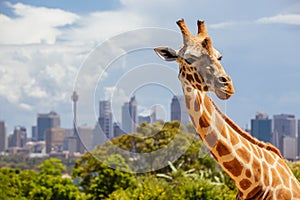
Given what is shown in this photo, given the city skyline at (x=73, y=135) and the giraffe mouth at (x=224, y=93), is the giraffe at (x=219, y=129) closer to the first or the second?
the giraffe mouth at (x=224, y=93)

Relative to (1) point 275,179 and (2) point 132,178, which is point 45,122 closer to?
(2) point 132,178

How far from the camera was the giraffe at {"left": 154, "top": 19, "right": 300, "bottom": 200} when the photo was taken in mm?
5211

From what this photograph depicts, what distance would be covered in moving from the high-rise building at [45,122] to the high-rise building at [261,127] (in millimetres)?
18308

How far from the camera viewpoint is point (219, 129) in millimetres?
5434

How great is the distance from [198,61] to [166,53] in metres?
0.26

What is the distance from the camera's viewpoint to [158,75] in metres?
6.95

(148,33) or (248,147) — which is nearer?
(248,147)

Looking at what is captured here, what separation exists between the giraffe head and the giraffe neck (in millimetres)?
100

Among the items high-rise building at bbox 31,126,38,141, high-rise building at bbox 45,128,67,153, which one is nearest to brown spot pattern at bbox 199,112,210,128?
high-rise building at bbox 45,128,67,153

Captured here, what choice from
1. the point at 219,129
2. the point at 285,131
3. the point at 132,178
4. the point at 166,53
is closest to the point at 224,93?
the point at 219,129

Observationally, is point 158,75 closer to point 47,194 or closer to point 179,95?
point 179,95

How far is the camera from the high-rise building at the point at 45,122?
167 ft

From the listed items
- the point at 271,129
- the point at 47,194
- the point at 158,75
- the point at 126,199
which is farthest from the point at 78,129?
the point at 271,129

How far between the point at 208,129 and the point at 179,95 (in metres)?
1.53
